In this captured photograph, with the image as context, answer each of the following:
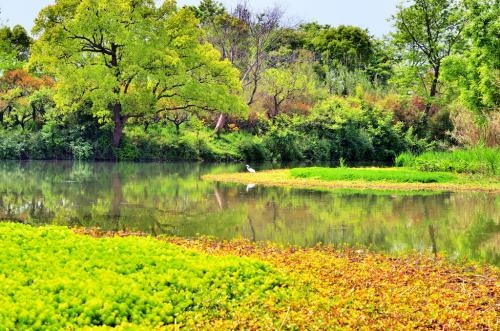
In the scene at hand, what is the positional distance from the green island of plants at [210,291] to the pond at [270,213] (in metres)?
2.42

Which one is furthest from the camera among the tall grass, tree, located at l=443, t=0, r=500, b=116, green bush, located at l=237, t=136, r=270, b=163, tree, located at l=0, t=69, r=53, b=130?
green bush, located at l=237, t=136, r=270, b=163

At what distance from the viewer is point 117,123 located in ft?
114

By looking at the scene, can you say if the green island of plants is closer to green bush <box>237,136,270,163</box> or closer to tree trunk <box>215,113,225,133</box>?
green bush <box>237,136,270,163</box>

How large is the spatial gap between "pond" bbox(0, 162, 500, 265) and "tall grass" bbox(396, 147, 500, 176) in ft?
17.2

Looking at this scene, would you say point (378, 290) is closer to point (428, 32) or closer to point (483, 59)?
point (483, 59)

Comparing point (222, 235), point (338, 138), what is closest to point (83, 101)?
point (338, 138)

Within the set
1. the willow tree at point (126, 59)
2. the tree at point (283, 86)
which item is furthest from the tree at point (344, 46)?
the willow tree at point (126, 59)

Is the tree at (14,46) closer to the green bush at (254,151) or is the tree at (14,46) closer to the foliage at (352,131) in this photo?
the green bush at (254,151)

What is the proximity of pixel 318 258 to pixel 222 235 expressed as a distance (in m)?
2.98

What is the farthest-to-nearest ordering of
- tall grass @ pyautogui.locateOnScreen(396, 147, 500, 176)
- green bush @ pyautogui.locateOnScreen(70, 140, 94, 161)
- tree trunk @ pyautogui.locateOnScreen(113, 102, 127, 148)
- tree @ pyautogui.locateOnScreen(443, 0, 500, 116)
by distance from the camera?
tree trunk @ pyautogui.locateOnScreen(113, 102, 127, 148) → green bush @ pyautogui.locateOnScreen(70, 140, 94, 161) → tree @ pyautogui.locateOnScreen(443, 0, 500, 116) → tall grass @ pyautogui.locateOnScreen(396, 147, 500, 176)

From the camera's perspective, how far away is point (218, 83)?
118 ft

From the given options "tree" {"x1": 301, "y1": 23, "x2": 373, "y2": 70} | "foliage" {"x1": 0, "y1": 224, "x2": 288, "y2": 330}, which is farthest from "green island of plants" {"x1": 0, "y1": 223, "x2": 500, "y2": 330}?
"tree" {"x1": 301, "y1": 23, "x2": 373, "y2": 70}

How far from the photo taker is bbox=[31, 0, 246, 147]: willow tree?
31484 mm

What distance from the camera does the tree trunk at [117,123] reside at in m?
34.5
